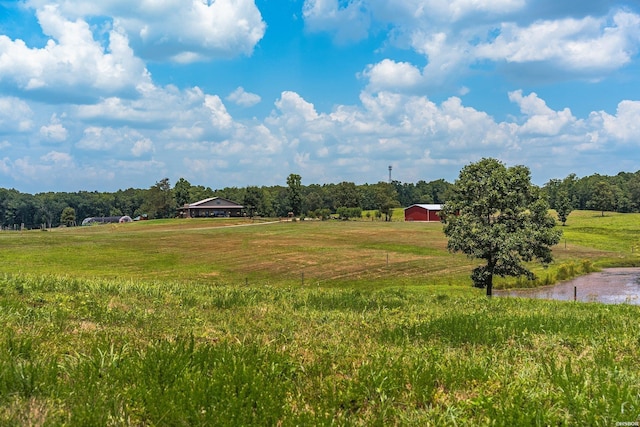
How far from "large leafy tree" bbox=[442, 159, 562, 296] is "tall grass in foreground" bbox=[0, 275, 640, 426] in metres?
22.2

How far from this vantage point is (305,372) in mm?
5133

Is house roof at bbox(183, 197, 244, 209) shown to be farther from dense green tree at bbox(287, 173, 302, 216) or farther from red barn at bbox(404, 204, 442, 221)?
red barn at bbox(404, 204, 442, 221)

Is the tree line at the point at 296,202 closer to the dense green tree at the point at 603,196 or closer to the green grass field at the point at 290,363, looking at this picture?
the dense green tree at the point at 603,196

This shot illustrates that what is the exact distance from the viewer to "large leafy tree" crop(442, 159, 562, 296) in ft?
97.3

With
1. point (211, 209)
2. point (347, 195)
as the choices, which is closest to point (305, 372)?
point (211, 209)

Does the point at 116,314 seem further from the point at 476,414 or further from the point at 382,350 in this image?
the point at 476,414

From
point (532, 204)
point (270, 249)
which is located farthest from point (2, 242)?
point (532, 204)

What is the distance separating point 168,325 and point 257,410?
168 inches

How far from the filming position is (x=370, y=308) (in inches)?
466

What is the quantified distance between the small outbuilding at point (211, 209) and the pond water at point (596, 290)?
129782 millimetres

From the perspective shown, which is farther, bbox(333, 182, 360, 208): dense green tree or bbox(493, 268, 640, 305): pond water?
bbox(333, 182, 360, 208): dense green tree

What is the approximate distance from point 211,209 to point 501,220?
142041mm

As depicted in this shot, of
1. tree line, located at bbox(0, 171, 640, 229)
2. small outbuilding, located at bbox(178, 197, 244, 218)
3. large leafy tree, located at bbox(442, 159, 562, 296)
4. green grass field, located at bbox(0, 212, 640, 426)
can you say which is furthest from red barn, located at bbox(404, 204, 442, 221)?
green grass field, located at bbox(0, 212, 640, 426)

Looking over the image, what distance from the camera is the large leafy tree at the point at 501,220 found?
29.7 meters
